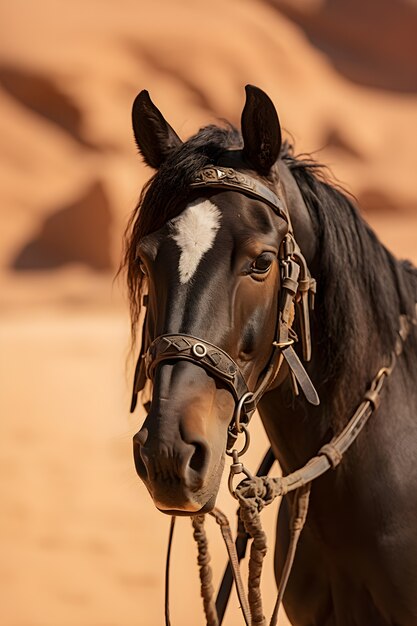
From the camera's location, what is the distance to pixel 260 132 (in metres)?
2.10

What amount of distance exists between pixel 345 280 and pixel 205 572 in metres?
0.84

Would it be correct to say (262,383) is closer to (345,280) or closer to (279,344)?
(279,344)

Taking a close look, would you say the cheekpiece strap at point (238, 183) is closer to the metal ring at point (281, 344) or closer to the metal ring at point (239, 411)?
the metal ring at point (281, 344)

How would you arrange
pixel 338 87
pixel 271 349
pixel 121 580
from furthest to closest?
1. pixel 338 87
2. pixel 121 580
3. pixel 271 349

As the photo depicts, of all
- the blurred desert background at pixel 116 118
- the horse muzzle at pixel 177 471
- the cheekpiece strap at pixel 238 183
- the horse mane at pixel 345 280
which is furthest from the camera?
the blurred desert background at pixel 116 118

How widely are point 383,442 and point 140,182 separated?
11151 mm

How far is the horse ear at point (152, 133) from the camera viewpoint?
2.24m

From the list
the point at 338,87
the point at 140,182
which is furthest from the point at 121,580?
the point at 338,87

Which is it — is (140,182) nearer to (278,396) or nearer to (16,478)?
(16,478)

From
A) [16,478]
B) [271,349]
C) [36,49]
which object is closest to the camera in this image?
[271,349]

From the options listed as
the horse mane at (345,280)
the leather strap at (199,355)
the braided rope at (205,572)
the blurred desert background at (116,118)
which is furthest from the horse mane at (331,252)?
the blurred desert background at (116,118)

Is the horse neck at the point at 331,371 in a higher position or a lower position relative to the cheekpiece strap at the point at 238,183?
lower

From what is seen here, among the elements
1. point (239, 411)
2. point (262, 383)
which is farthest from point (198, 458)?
point (262, 383)

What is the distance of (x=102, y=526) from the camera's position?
646cm
